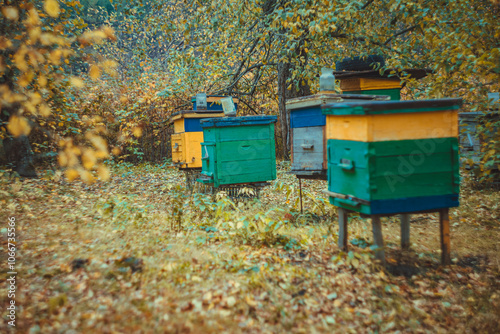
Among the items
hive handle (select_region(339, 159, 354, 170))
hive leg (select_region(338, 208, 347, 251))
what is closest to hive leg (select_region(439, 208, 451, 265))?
hive leg (select_region(338, 208, 347, 251))

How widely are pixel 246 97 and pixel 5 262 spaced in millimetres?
9657

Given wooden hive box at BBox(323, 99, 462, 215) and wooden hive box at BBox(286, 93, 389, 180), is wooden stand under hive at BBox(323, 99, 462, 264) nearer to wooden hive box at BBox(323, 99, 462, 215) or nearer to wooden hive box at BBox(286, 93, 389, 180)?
wooden hive box at BBox(323, 99, 462, 215)

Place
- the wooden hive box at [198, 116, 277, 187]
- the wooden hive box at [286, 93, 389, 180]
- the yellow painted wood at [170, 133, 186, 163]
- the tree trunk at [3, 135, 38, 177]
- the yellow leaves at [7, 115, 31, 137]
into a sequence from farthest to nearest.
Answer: the tree trunk at [3, 135, 38, 177] → the yellow painted wood at [170, 133, 186, 163] → the wooden hive box at [198, 116, 277, 187] → the wooden hive box at [286, 93, 389, 180] → the yellow leaves at [7, 115, 31, 137]

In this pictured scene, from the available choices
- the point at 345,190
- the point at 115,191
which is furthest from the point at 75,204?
the point at 345,190

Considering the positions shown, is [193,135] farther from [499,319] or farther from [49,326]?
[499,319]

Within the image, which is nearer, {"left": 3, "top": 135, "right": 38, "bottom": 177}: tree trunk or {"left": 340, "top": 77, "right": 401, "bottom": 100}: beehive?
{"left": 340, "top": 77, "right": 401, "bottom": 100}: beehive

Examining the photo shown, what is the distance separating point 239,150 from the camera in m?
5.68

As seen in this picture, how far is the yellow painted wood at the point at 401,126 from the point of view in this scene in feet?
10.2

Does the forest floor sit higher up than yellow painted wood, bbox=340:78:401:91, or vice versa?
yellow painted wood, bbox=340:78:401:91

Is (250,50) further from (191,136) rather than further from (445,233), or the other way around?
(445,233)

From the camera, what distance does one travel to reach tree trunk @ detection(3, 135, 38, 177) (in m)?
8.19

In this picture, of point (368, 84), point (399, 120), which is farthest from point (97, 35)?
point (368, 84)

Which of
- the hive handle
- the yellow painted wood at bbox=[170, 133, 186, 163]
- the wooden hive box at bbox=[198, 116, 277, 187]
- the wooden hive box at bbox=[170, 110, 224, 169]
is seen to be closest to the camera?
the hive handle

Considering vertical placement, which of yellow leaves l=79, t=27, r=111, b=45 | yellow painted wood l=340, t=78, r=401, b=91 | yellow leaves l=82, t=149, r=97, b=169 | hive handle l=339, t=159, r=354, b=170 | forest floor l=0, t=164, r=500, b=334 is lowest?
forest floor l=0, t=164, r=500, b=334
